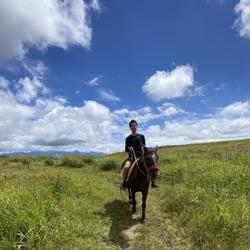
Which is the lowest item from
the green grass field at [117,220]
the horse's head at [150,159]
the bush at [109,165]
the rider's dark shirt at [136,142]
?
the green grass field at [117,220]

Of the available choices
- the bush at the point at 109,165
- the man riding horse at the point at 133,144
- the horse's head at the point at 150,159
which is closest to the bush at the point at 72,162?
the bush at the point at 109,165

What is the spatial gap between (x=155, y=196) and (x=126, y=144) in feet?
11.7

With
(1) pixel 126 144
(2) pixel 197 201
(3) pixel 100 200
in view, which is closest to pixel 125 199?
(3) pixel 100 200

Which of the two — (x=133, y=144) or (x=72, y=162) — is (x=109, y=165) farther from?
(x=133, y=144)

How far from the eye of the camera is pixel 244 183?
36.7ft

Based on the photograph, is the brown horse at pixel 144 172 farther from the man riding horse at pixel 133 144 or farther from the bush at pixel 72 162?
the bush at pixel 72 162

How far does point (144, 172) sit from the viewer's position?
8914 mm

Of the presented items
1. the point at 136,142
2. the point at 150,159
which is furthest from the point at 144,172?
the point at 136,142

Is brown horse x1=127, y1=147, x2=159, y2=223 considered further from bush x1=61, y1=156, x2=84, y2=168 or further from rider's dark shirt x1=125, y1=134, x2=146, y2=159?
bush x1=61, y1=156, x2=84, y2=168

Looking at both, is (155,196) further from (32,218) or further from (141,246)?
(32,218)

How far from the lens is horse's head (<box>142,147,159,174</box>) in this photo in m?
8.29

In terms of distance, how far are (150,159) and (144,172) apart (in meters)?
0.69

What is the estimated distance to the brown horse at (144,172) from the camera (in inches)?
332

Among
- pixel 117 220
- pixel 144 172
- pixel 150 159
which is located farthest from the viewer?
pixel 117 220
